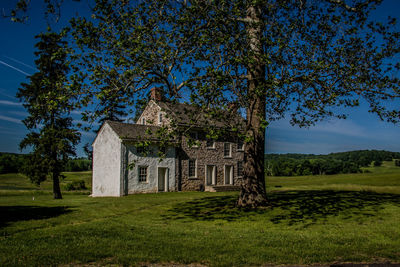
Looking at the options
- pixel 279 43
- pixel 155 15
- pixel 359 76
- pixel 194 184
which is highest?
pixel 155 15

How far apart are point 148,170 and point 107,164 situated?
3888 millimetres

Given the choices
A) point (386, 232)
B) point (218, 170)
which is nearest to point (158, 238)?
point (386, 232)

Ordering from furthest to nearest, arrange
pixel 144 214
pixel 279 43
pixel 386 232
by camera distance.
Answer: pixel 144 214 < pixel 279 43 < pixel 386 232

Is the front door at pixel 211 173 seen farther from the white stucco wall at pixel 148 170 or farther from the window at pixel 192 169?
the white stucco wall at pixel 148 170

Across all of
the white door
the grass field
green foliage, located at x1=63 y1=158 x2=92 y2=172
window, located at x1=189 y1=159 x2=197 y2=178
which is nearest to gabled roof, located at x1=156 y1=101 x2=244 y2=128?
the grass field

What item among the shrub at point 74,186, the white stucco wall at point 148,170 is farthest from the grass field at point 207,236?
the shrub at point 74,186

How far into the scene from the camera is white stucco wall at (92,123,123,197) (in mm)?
27355

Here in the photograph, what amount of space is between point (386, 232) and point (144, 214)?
952cm

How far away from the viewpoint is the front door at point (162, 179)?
29734 mm

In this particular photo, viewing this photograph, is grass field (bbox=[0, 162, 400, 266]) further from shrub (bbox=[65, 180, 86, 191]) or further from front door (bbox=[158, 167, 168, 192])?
shrub (bbox=[65, 180, 86, 191])

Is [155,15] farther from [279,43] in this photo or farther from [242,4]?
[279,43]

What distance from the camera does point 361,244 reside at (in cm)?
825

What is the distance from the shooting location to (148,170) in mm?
28688

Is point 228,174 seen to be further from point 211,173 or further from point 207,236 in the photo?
point 207,236
